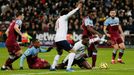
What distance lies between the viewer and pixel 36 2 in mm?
46625

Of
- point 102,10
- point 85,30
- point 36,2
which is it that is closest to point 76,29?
point 102,10

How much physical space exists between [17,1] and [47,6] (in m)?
3.21

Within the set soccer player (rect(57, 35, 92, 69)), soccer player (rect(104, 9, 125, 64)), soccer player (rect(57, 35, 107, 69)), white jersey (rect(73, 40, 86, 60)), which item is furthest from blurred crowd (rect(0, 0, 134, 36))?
white jersey (rect(73, 40, 86, 60))

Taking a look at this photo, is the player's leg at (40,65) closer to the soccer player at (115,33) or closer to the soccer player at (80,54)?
the soccer player at (80,54)

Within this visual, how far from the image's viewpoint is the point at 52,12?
4525cm

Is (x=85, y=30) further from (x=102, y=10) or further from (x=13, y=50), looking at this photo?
(x=102, y=10)

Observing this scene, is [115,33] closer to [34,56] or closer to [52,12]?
[34,56]

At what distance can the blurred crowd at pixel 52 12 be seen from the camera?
137 feet

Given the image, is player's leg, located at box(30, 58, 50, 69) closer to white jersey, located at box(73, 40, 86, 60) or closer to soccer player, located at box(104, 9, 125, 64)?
white jersey, located at box(73, 40, 86, 60)

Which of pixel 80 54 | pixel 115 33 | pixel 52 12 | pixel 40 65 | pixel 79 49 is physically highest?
pixel 52 12

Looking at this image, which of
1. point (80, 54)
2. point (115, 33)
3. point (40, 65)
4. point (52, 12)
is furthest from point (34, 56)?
point (52, 12)

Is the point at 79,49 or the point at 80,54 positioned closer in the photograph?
the point at 79,49

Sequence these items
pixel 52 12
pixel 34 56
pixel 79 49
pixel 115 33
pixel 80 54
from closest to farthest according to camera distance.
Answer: pixel 79 49 < pixel 80 54 < pixel 34 56 < pixel 115 33 < pixel 52 12

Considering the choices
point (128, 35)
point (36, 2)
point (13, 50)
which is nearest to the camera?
point (13, 50)
